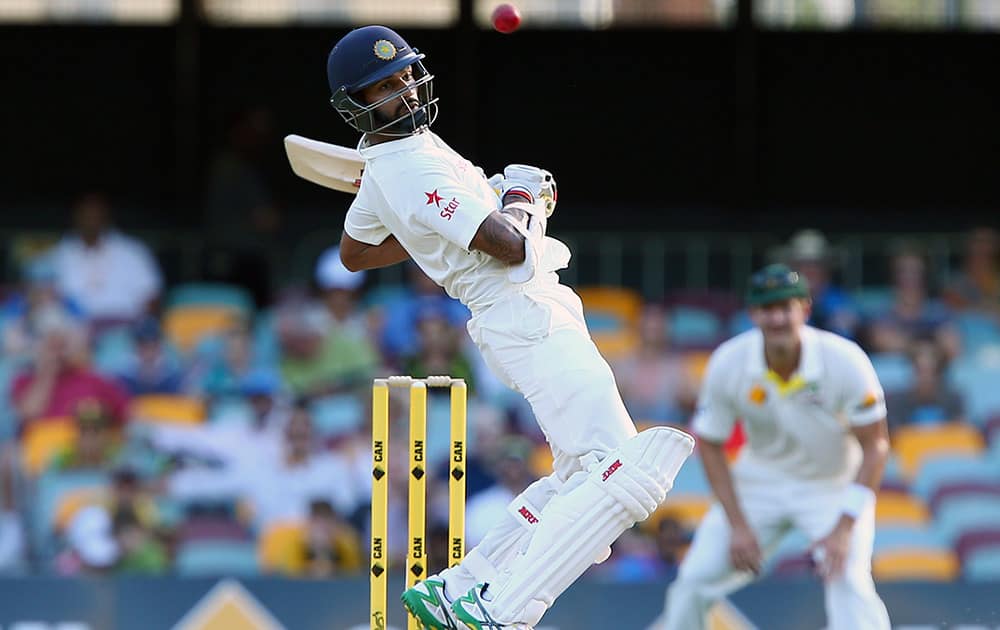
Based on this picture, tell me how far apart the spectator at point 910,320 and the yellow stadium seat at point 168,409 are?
10.6ft

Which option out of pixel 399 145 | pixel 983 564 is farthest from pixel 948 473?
pixel 399 145

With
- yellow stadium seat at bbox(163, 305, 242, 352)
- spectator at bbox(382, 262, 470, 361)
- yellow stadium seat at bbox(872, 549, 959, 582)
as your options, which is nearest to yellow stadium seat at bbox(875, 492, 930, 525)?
yellow stadium seat at bbox(872, 549, 959, 582)

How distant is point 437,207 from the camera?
14.3 ft

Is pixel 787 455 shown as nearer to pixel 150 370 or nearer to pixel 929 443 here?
pixel 929 443

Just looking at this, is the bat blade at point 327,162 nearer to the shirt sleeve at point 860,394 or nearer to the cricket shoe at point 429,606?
the cricket shoe at point 429,606

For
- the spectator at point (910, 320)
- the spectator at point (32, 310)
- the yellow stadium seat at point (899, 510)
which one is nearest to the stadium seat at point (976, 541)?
the yellow stadium seat at point (899, 510)

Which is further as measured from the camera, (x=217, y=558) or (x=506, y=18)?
(x=217, y=558)

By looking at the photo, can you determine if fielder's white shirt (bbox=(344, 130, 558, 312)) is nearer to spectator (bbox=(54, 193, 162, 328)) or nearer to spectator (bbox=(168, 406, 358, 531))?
spectator (bbox=(168, 406, 358, 531))

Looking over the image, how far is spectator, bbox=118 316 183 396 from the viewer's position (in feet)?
28.2

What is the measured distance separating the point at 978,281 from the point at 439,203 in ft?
19.1

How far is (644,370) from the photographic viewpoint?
8609 millimetres

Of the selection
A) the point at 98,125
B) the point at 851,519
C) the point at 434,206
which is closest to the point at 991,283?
the point at 851,519

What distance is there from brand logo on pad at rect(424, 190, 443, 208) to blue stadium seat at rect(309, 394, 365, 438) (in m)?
3.87

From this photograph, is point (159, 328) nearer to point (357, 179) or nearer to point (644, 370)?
point (644, 370)
